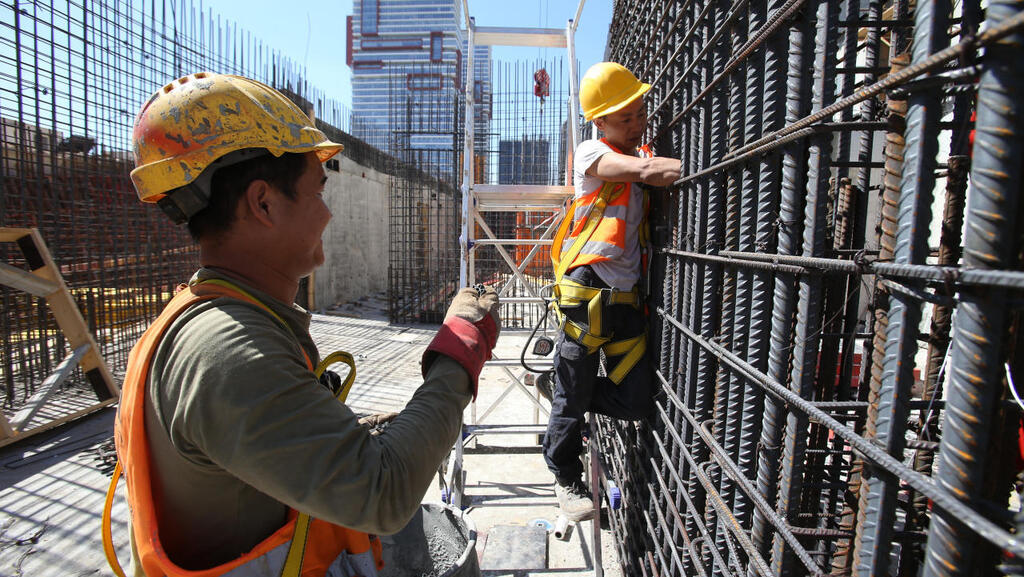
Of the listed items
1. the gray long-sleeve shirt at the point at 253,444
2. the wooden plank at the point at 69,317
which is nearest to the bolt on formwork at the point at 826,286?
the gray long-sleeve shirt at the point at 253,444

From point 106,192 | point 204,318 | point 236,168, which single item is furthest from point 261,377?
point 106,192

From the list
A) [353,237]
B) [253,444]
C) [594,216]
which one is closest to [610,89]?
[594,216]

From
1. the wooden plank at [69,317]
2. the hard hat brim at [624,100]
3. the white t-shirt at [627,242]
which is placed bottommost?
the wooden plank at [69,317]

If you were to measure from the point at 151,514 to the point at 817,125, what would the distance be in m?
1.64

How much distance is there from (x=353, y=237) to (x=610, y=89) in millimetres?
14174

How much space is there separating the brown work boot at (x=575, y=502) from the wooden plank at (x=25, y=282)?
588 centimetres

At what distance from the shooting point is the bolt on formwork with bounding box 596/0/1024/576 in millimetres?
652

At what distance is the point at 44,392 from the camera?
536cm

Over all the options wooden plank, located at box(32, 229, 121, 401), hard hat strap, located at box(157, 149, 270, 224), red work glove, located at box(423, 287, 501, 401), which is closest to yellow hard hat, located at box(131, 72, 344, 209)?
hard hat strap, located at box(157, 149, 270, 224)

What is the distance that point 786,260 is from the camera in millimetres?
1151

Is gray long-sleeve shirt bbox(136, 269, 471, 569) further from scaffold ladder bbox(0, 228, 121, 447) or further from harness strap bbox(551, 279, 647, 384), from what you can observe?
scaffold ladder bbox(0, 228, 121, 447)

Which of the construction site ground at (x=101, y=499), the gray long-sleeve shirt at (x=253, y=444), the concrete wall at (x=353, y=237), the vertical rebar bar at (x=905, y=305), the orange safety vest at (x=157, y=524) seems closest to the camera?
the vertical rebar bar at (x=905, y=305)

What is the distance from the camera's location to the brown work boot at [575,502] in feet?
10.1

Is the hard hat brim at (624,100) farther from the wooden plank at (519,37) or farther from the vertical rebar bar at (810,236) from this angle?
the wooden plank at (519,37)
